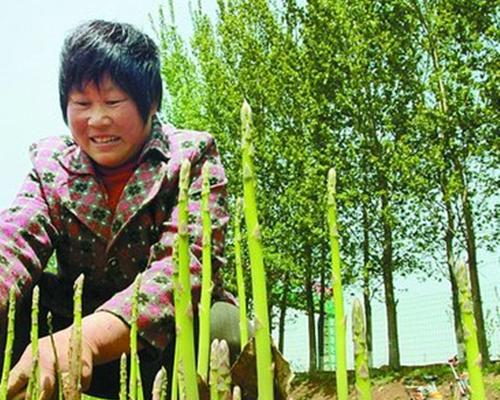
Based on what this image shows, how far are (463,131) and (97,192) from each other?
10.2 m

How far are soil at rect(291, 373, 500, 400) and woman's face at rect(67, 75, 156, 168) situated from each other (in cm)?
830

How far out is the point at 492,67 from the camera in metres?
10.9

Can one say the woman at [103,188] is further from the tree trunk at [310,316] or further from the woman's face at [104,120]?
the tree trunk at [310,316]

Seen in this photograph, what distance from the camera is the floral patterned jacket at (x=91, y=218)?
1541 mm

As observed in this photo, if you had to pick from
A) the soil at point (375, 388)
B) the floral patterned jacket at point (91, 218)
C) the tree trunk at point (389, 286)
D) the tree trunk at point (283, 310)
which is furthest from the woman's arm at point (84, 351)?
the tree trunk at point (283, 310)

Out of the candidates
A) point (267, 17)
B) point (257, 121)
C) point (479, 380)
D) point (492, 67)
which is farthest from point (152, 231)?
point (267, 17)

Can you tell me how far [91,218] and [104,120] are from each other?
0.22m

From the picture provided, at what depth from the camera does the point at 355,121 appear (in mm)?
13062

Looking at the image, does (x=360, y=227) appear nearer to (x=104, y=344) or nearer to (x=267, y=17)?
(x=267, y=17)

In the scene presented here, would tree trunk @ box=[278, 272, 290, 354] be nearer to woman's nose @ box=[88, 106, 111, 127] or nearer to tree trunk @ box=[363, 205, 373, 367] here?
tree trunk @ box=[363, 205, 373, 367]

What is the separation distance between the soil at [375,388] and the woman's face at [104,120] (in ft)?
27.2

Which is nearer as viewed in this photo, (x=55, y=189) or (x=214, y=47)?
(x=55, y=189)

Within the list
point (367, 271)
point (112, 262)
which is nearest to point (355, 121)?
point (367, 271)

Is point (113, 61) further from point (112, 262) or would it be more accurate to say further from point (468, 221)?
point (468, 221)
